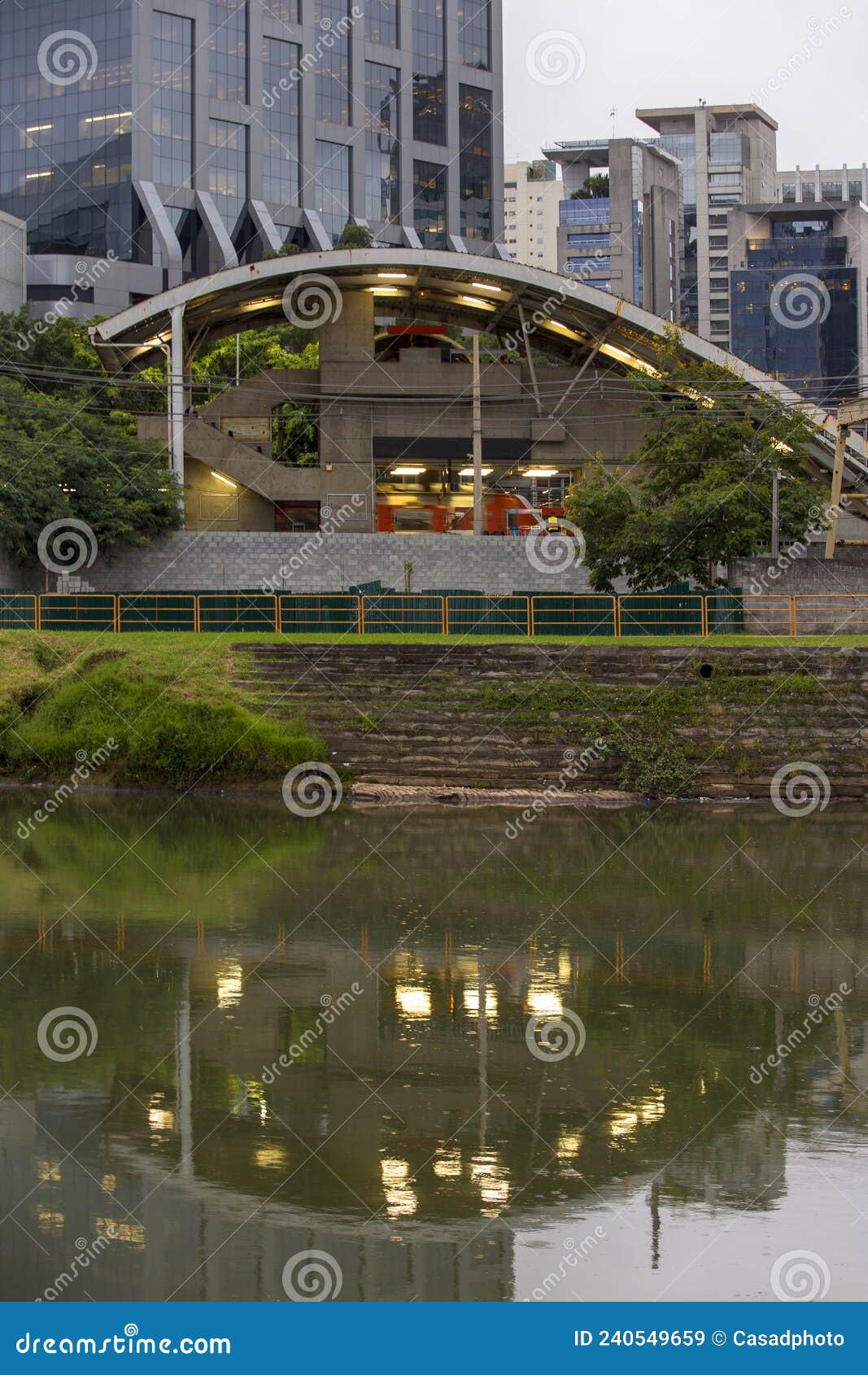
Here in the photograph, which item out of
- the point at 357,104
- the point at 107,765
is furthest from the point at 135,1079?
the point at 357,104

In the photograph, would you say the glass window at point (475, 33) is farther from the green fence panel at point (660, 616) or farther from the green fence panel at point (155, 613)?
the green fence panel at point (660, 616)

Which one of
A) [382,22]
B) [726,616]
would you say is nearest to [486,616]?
[726,616]

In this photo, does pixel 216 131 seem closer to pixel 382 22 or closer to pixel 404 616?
pixel 382 22

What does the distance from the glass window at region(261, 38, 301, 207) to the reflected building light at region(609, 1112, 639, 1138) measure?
9353 cm

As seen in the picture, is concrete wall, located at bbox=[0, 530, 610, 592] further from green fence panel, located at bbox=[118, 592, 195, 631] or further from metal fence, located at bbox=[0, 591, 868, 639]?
metal fence, located at bbox=[0, 591, 868, 639]

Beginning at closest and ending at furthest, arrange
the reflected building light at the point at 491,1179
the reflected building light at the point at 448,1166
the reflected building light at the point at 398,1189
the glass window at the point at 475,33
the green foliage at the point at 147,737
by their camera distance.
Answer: the reflected building light at the point at 398,1189, the reflected building light at the point at 491,1179, the reflected building light at the point at 448,1166, the green foliage at the point at 147,737, the glass window at the point at 475,33

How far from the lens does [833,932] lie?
14492 millimetres

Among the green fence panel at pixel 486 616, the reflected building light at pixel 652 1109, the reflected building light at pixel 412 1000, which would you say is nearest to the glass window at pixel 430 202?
the green fence panel at pixel 486 616

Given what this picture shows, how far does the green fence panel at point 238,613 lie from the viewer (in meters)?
31.7

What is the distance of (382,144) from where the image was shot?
103688 mm

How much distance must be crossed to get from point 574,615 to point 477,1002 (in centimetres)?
1978

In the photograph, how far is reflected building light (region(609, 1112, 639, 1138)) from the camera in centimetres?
895

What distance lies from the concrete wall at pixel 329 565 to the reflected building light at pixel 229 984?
31207mm

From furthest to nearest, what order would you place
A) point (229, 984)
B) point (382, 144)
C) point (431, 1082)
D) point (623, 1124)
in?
point (382, 144), point (229, 984), point (431, 1082), point (623, 1124)
